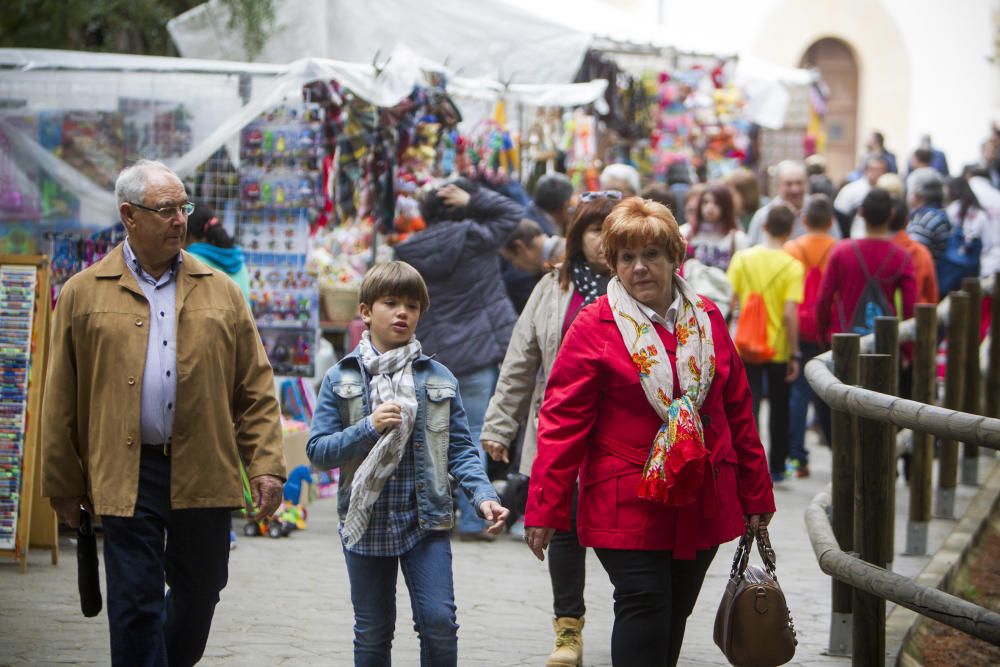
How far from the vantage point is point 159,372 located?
451 centimetres

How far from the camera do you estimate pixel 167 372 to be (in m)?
4.52

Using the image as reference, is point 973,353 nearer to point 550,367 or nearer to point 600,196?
point 600,196

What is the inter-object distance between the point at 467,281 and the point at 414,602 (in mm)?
3725

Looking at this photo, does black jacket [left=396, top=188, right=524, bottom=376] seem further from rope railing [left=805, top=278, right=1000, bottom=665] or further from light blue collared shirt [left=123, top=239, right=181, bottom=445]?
light blue collared shirt [left=123, top=239, right=181, bottom=445]

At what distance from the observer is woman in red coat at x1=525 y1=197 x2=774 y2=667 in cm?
432

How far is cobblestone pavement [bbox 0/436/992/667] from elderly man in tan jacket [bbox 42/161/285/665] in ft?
4.30

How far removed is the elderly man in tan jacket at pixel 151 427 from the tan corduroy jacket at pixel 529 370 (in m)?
1.30

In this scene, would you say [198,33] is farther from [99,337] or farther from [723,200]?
[99,337]

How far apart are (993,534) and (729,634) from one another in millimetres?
3907

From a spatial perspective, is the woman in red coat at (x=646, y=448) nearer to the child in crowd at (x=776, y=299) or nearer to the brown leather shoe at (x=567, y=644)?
the brown leather shoe at (x=567, y=644)

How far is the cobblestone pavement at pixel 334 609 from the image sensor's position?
5918 millimetres

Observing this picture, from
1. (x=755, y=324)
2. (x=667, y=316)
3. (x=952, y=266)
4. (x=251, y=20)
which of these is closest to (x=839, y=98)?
(x=952, y=266)

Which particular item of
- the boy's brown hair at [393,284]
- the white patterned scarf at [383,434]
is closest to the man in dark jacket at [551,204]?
the boy's brown hair at [393,284]

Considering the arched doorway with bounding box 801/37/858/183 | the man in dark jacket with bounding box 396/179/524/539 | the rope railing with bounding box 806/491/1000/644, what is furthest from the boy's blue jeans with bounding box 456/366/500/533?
the arched doorway with bounding box 801/37/858/183
